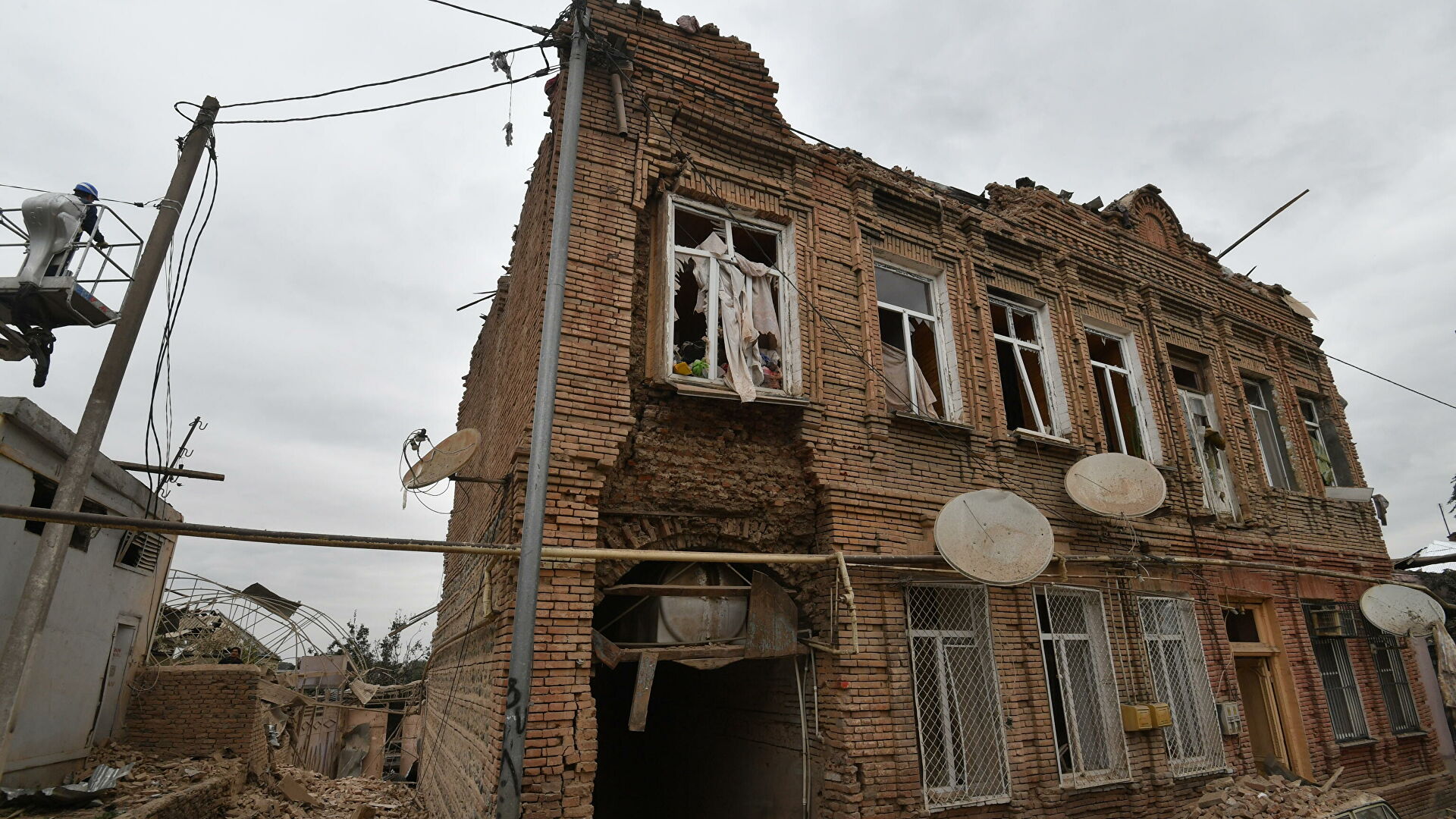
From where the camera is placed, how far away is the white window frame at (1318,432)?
1395cm

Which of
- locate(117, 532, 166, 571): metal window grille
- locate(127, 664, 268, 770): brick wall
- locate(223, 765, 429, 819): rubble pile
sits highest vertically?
locate(117, 532, 166, 571): metal window grille

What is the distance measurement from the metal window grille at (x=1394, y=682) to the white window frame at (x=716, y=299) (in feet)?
38.0

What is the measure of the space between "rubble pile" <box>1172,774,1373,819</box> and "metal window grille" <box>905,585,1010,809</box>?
3107mm

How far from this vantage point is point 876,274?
9.48 m

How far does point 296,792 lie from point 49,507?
588 cm

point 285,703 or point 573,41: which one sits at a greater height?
point 573,41

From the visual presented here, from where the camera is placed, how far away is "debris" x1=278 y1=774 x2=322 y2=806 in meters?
11.4

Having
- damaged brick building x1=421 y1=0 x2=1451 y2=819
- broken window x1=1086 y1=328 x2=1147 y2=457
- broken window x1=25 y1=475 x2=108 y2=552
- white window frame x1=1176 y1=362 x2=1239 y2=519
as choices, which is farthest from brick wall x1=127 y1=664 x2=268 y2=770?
white window frame x1=1176 y1=362 x2=1239 y2=519

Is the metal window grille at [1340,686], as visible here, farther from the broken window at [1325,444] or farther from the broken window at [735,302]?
the broken window at [735,302]

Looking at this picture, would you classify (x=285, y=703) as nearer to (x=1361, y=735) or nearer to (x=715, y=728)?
(x=715, y=728)

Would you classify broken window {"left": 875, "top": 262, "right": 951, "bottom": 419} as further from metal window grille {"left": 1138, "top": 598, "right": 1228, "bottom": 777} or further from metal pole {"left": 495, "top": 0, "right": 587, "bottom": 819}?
metal pole {"left": 495, "top": 0, "right": 587, "bottom": 819}

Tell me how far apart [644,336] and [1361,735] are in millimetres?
12789

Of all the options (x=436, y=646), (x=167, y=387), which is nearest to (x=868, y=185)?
(x=167, y=387)

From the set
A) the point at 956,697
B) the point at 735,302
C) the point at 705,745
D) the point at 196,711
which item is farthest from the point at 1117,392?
the point at 196,711
